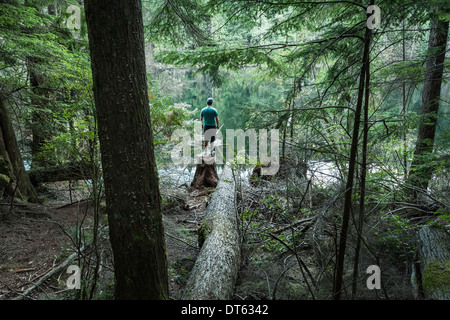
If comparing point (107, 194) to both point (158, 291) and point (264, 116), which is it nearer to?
point (158, 291)

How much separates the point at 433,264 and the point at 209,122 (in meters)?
7.03

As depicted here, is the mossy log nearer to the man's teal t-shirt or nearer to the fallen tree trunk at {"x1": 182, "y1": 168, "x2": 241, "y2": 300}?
the fallen tree trunk at {"x1": 182, "y1": 168, "x2": 241, "y2": 300}

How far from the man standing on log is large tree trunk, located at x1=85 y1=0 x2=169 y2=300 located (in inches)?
253

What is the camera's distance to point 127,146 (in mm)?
2234

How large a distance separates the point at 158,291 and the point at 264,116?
2.16 m

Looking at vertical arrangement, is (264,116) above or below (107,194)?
above

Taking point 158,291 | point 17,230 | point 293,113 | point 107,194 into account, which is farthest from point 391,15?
point 17,230

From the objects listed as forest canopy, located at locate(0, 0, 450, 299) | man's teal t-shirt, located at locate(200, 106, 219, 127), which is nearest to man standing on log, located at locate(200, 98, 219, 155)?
man's teal t-shirt, located at locate(200, 106, 219, 127)

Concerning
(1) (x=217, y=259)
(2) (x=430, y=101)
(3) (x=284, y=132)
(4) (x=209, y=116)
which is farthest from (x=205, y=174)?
(2) (x=430, y=101)

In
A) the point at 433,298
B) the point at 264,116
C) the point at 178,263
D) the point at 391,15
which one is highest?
the point at 391,15

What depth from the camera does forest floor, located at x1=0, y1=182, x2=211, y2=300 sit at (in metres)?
3.07

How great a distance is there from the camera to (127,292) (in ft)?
7.90

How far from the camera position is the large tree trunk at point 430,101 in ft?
14.8

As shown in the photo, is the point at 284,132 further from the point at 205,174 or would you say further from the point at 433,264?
the point at 205,174
